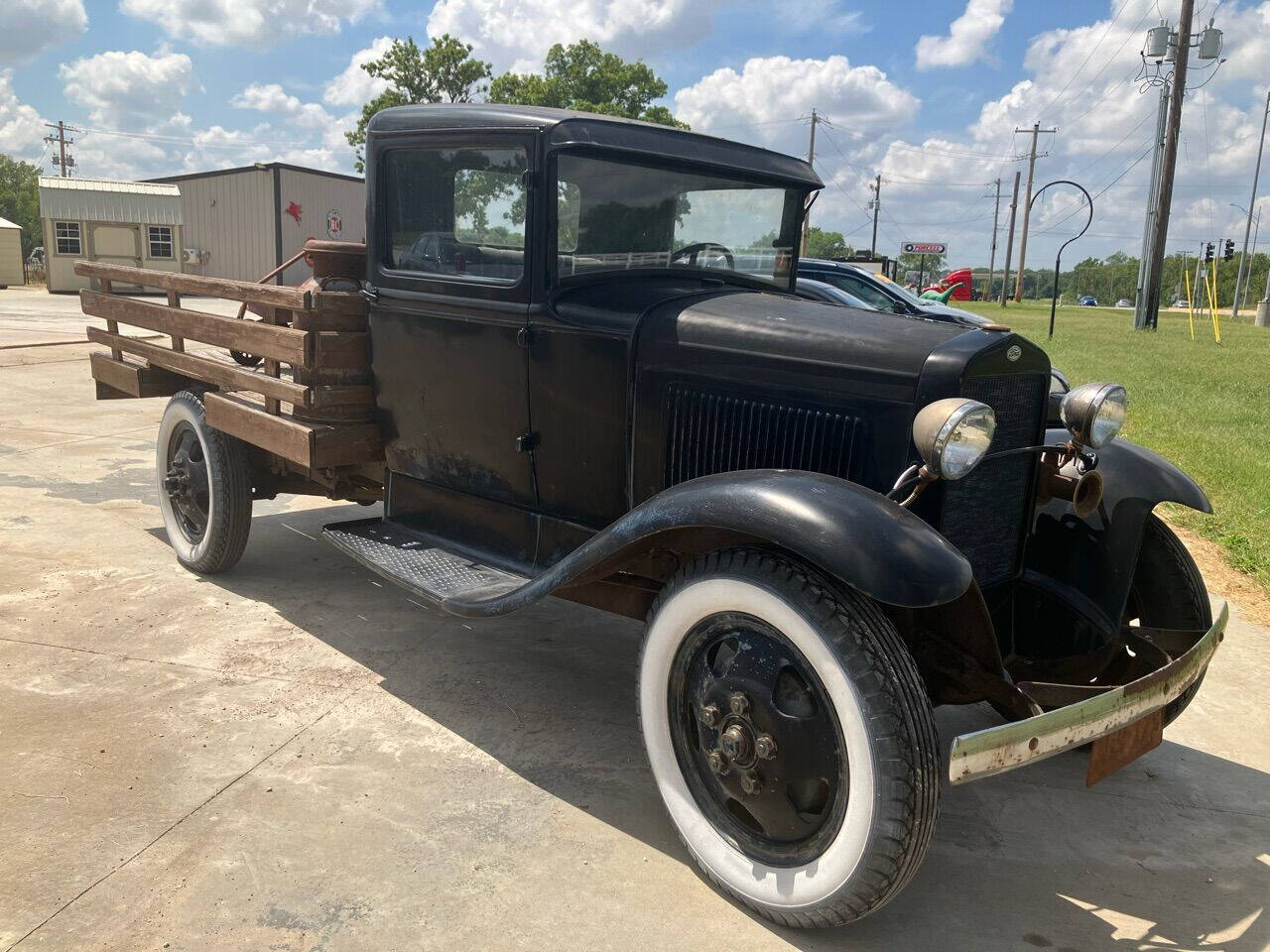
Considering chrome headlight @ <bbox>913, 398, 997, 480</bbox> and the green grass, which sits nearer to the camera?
chrome headlight @ <bbox>913, 398, 997, 480</bbox>

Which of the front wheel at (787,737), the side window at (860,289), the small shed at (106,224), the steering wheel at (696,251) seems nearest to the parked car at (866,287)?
the side window at (860,289)

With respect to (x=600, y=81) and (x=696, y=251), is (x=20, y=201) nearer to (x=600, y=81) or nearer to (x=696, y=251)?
(x=600, y=81)

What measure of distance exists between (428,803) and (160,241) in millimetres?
28394

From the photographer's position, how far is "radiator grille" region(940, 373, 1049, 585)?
8.90 ft

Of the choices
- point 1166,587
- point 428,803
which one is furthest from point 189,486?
point 1166,587

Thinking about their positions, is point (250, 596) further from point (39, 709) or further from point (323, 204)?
point (323, 204)

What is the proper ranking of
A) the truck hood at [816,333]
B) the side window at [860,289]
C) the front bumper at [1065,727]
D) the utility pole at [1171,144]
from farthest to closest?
the utility pole at [1171,144] < the side window at [860,289] < the truck hood at [816,333] < the front bumper at [1065,727]

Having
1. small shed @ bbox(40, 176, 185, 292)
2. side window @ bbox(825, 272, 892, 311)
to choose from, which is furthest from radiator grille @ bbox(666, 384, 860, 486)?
small shed @ bbox(40, 176, 185, 292)

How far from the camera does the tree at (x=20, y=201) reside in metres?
71.5

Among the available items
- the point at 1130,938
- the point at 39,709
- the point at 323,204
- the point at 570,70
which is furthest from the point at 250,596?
the point at 570,70

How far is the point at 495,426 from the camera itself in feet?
11.3

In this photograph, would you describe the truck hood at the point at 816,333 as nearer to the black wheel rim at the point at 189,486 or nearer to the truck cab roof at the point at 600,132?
the truck cab roof at the point at 600,132

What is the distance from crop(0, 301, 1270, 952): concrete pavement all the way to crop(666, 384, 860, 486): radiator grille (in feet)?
3.24

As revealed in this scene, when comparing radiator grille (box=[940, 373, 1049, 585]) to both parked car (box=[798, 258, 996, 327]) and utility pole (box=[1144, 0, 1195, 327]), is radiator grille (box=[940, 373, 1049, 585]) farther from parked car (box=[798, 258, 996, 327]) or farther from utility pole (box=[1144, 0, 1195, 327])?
utility pole (box=[1144, 0, 1195, 327])
